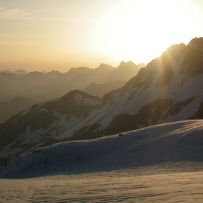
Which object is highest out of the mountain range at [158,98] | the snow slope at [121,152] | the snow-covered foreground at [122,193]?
the mountain range at [158,98]

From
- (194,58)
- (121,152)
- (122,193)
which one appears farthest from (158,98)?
(122,193)

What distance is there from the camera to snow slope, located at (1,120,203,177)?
46188mm

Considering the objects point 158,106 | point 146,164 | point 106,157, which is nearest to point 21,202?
point 146,164

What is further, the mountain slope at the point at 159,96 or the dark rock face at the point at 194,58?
the dark rock face at the point at 194,58

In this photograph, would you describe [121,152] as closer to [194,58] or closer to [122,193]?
[122,193]

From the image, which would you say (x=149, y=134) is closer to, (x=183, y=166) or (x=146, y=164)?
(x=146, y=164)

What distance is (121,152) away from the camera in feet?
180

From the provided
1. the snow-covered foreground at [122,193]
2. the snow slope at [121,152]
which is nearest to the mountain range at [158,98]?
the snow slope at [121,152]

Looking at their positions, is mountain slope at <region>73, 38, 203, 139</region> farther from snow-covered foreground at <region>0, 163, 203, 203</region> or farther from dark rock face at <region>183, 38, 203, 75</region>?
snow-covered foreground at <region>0, 163, 203, 203</region>

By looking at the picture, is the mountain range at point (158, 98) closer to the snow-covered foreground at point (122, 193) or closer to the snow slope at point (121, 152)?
the snow slope at point (121, 152)

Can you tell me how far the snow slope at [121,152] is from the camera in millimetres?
46188

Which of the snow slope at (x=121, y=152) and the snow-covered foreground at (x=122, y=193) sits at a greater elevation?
the snow slope at (x=121, y=152)

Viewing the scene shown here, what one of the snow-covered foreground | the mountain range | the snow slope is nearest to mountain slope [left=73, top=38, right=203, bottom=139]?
the mountain range

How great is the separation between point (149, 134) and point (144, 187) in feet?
122
